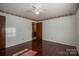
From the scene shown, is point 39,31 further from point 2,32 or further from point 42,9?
point 2,32

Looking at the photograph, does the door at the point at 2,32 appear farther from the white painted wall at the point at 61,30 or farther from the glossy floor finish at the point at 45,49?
the white painted wall at the point at 61,30

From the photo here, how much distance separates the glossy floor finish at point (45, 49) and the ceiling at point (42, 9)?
60cm

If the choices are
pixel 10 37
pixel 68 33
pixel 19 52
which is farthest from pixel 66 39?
pixel 10 37

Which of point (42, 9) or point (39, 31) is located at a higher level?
point (42, 9)

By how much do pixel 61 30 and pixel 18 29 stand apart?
0.98 meters

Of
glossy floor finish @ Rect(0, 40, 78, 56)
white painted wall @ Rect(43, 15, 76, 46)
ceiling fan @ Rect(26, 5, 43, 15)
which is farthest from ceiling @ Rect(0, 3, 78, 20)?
glossy floor finish @ Rect(0, 40, 78, 56)

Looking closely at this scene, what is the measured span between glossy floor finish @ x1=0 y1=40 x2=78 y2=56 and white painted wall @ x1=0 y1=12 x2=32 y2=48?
12 centimetres

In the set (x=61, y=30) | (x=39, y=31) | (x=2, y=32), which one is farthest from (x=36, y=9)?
(x=2, y=32)

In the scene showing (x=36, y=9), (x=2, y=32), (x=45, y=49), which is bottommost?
(x=45, y=49)

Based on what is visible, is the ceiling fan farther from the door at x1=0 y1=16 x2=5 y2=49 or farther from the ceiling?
the door at x1=0 y1=16 x2=5 y2=49

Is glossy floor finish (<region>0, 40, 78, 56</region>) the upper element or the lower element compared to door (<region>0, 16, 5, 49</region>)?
lower

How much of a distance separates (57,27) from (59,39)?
0.91 ft

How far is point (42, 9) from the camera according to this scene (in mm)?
2217

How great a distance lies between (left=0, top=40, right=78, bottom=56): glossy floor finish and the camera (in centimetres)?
219
